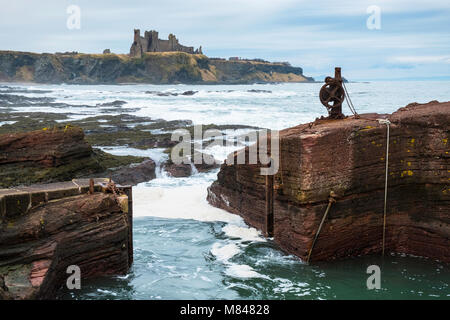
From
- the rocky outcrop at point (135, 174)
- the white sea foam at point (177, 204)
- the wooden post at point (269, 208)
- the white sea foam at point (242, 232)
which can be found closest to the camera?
the wooden post at point (269, 208)

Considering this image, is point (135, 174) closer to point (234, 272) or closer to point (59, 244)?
point (234, 272)

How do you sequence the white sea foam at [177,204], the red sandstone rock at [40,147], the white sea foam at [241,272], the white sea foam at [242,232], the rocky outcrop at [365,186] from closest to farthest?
the rocky outcrop at [365,186] → the white sea foam at [241,272] → the white sea foam at [242,232] → the white sea foam at [177,204] → the red sandstone rock at [40,147]

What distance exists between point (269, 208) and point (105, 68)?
177078 millimetres

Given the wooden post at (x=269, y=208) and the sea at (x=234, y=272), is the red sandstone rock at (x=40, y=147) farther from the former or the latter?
the wooden post at (x=269, y=208)

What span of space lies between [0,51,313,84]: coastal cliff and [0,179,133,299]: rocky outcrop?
6373 inches

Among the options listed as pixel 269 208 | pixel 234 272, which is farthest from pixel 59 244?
pixel 269 208

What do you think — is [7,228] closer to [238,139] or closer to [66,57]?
[238,139]

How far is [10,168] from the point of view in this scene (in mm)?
14508

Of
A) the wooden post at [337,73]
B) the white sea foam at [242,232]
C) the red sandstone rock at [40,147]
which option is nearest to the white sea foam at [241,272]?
the white sea foam at [242,232]

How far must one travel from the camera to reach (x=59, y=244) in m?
7.71

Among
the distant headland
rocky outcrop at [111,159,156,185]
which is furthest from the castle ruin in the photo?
rocky outcrop at [111,159,156,185]

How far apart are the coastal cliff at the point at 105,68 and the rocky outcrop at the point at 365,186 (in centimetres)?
16160

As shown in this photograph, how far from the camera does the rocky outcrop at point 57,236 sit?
7.05 m

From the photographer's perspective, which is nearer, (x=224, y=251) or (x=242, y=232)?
(x=224, y=251)
